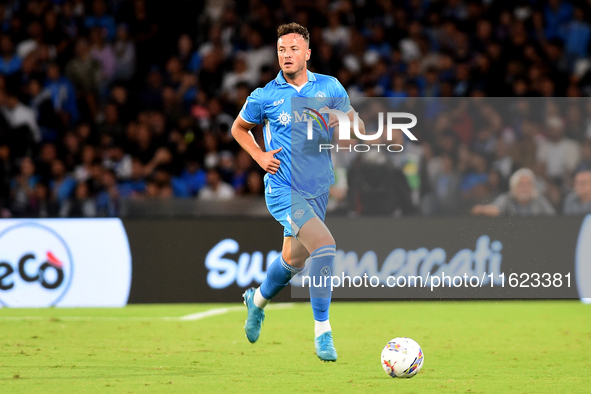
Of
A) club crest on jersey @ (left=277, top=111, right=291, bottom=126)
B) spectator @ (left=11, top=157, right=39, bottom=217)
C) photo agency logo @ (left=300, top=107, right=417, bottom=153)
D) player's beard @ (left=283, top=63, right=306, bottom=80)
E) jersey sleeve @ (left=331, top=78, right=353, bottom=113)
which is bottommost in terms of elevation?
spectator @ (left=11, top=157, right=39, bottom=217)

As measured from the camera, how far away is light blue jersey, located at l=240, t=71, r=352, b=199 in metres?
6.31

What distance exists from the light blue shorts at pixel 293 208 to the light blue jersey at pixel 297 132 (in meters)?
0.04

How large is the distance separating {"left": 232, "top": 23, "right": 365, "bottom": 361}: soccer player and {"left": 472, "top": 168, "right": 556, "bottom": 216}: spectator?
4126 mm

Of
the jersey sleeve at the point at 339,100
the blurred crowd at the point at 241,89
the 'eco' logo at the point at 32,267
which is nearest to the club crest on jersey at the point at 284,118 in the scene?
the jersey sleeve at the point at 339,100

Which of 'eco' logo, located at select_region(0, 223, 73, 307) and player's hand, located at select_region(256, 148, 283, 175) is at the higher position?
player's hand, located at select_region(256, 148, 283, 175)

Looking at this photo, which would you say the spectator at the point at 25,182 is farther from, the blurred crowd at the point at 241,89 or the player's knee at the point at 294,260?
the player's knee at the point at 294,260

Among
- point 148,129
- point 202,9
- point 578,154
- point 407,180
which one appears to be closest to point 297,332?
point 407,180

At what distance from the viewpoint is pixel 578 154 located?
10500 mm

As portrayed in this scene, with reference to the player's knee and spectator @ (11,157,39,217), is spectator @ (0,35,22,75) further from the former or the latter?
the player's knee

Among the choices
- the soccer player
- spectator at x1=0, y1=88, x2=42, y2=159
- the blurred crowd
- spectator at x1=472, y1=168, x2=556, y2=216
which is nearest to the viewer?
the soccer player

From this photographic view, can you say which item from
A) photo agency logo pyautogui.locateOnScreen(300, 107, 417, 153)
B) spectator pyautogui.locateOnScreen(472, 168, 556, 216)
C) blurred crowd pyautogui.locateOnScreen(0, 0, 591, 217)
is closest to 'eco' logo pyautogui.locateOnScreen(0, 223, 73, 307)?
blurred crowd pyautogui.locateOnScreen(0, 0, 591, 217)

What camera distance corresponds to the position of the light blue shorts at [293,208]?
6.20 metres

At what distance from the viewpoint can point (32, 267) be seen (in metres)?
9.98

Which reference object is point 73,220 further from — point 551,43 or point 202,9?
point 551,43
